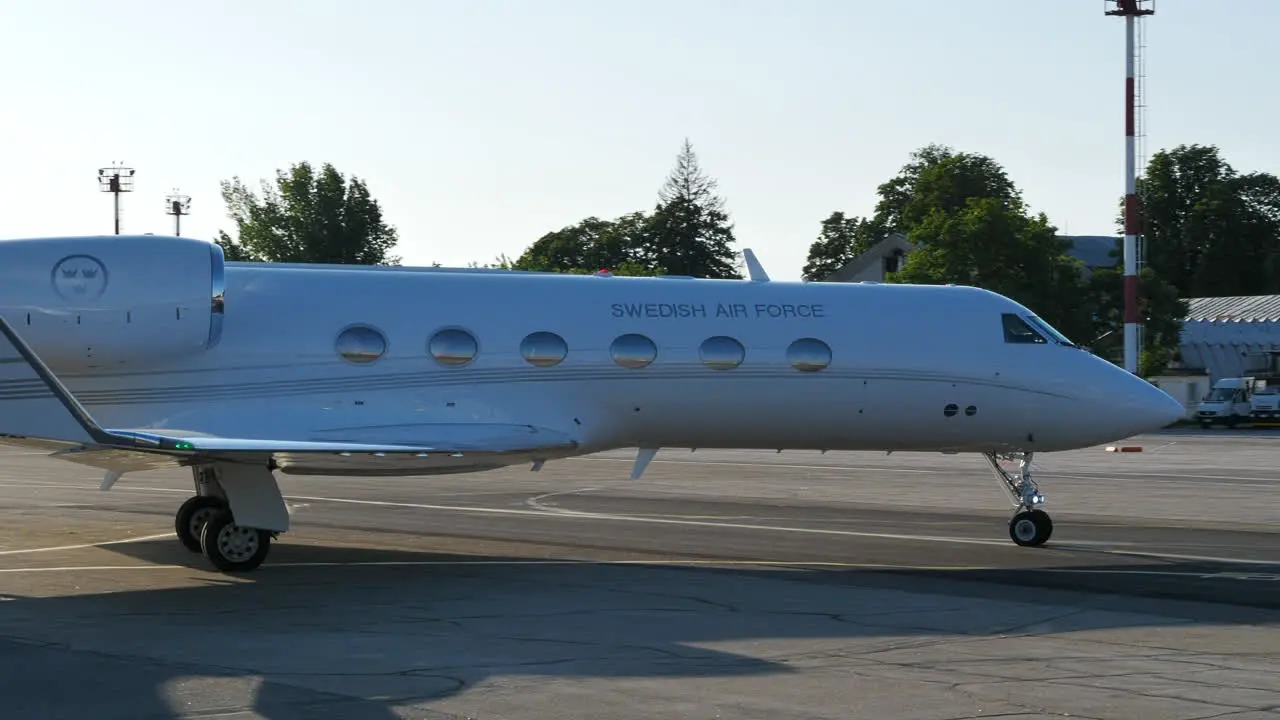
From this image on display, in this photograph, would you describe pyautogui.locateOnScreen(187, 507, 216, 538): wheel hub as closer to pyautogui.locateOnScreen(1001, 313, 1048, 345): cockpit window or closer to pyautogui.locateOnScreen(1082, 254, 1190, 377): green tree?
pyautogui.locateOnScreen(1001, 313, 1048, 345): cockpit window

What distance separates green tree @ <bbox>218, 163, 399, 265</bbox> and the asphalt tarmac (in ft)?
206

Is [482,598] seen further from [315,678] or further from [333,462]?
[315,678]

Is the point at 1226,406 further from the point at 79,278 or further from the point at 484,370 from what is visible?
the point at 79,278

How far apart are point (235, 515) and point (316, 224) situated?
74.7 metres

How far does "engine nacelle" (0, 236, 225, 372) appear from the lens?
16141 mm

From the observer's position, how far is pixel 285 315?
1723cm

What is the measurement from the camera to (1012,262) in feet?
228

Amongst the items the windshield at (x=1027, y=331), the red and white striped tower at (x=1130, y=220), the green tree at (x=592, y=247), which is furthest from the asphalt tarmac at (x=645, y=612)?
the green tree at (x=592, y=247)

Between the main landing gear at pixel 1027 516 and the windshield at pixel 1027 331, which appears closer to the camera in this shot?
the main landing gear at pixel 1027 516

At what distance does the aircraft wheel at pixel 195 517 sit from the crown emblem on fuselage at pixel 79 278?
2531 millimetres

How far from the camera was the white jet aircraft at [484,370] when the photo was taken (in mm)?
16141

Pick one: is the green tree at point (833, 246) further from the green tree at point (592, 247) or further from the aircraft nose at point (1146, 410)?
the aircraft nose at point (1146, 410)

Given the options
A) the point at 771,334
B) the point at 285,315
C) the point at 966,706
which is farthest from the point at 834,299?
the point at 966,706

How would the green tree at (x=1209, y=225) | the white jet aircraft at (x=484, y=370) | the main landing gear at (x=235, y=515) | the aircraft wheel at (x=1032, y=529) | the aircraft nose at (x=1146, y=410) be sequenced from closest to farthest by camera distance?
the main landing gear at (x=235, y=515), the white jet aircraft at (x=484, y=370), the aircraft wheel at (x=1032, y=529), the aircraft nose at (x=1146, y=410), the green tree at (x=1209, y=225)
